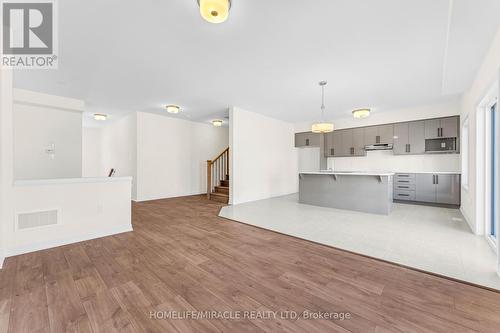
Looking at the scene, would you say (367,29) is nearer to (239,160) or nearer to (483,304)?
(483,304)

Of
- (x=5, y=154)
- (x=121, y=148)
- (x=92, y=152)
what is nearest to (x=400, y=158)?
(x=5, y=154)

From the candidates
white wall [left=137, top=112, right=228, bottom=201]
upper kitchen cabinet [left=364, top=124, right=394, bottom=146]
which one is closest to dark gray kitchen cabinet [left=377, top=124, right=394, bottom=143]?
upper kitchen cabinet [left=364, top=124, right=394, bottom=146]

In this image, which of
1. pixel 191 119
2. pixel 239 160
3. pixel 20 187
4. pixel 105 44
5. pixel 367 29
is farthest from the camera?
pixel 191 119

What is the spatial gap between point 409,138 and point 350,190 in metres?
2.96

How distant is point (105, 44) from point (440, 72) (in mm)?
5629

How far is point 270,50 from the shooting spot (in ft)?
9.77

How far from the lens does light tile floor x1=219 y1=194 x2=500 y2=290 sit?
2244mm

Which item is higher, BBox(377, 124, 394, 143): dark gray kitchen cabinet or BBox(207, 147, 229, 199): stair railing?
BBox(377, 124, 394, 143): dark gray kitchen cabinet

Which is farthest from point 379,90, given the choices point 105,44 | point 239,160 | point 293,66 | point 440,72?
point 105,44

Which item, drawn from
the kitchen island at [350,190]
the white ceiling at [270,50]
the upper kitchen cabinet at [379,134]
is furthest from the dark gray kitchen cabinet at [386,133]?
the kitchen island at [350,190]

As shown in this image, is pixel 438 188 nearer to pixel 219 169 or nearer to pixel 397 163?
pixel 397 163

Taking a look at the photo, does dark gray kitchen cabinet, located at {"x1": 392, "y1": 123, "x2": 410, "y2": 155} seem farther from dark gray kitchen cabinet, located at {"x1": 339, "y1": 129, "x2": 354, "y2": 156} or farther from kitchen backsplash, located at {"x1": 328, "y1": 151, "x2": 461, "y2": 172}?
dark gray kitchen cabinet, located at {"x1": 339, "y1": 129, "x2": 354, "y2": 156}

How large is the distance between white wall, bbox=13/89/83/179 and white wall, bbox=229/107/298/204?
4.06 metres

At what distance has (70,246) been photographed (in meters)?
2.86
